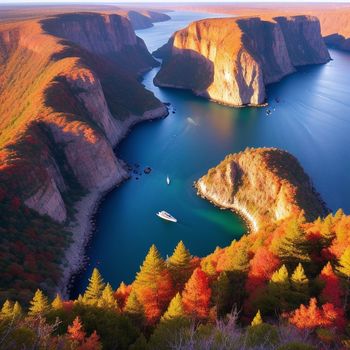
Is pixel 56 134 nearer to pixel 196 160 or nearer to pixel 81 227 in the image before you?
pixel 81 227

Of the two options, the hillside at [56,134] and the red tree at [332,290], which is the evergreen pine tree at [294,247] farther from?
the hillside at [56,134]

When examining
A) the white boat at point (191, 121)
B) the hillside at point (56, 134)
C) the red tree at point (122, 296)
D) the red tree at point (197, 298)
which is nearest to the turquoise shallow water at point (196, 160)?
the white boat at point (191, 121)

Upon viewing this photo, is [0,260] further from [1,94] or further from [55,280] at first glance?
[1,94]

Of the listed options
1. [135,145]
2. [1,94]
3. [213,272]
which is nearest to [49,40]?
[1,94]

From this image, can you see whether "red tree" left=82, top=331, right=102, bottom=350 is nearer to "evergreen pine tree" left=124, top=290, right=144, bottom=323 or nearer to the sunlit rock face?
"evergreen pine tree" left=124, top=290, right=144, bottom=323

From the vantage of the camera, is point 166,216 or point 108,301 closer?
point 108,301

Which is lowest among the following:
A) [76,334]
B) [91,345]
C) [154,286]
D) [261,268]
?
[154,286]

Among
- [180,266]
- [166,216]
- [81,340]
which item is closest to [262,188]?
[166,216]
